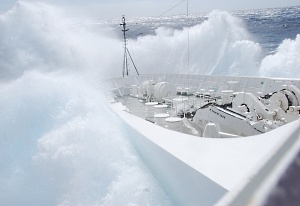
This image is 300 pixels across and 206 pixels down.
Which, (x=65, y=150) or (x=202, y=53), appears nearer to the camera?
(x=65, y=150)

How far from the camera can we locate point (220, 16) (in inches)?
1133

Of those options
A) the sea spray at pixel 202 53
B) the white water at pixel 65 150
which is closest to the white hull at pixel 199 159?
the white water at pixel 65 150

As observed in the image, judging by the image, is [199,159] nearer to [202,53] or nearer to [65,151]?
[65,151]

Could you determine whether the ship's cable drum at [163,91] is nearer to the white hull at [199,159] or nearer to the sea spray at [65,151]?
the sea spray at [65,151]

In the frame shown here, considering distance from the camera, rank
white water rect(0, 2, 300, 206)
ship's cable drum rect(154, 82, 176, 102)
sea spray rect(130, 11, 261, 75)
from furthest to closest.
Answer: sea spray rect(130, 11, 261, 75), ship's cable drum rect(154, 82, 176, 102), white water rect(0, 2, 300, 206)

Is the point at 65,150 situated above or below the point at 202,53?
below

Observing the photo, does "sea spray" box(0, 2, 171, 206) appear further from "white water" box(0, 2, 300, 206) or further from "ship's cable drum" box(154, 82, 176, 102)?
"ship's cable drum" box(154, 82, 176, 102)

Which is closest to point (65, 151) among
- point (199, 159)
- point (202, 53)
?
point (199, 159)

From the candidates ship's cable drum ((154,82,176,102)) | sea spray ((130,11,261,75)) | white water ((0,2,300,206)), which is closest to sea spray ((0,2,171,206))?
white water ((0,2,300,206))

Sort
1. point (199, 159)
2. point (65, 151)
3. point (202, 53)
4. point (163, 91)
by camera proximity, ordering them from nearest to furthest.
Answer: point (199, 159)
point (65, 151)
point (163, 91)
point (202, 53)

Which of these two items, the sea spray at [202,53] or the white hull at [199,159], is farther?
the sea spray at [202,53]

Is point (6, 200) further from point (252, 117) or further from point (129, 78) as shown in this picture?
point (129, 78)

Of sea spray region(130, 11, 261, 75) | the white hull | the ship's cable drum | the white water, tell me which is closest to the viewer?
the white hull

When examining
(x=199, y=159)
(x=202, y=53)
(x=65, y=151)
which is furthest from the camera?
(x=202, y=53)
